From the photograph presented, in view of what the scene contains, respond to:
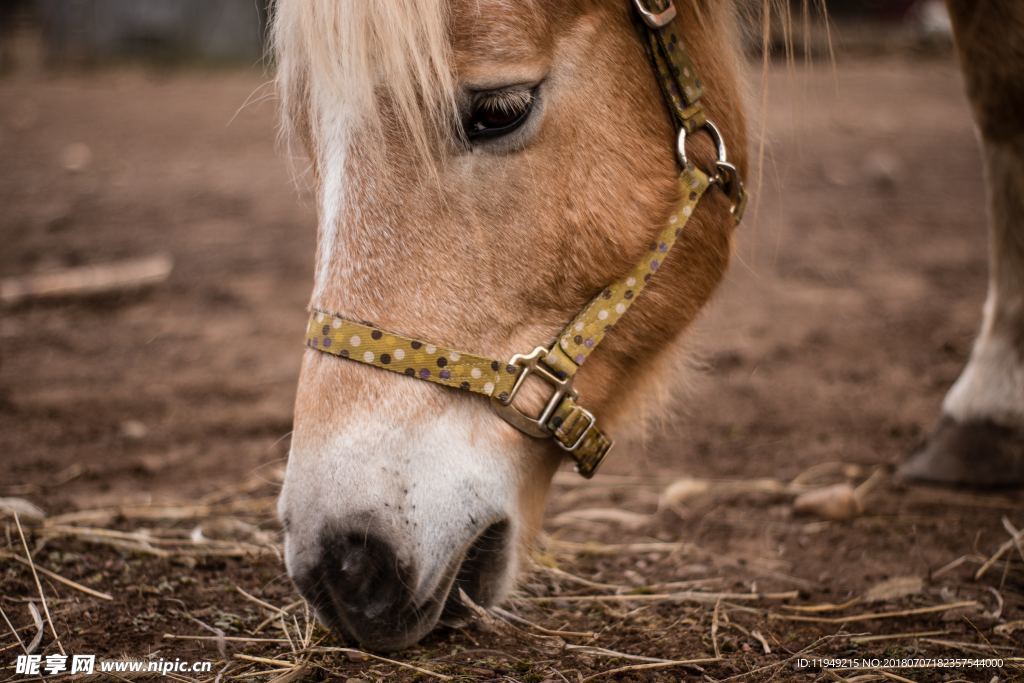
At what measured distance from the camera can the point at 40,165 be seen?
311 inches

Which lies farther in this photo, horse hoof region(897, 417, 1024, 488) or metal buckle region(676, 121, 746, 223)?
horse hoof region(897, 417, 1024, 488)

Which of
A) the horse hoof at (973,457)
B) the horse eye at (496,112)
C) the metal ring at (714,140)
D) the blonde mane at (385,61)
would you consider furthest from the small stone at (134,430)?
the horse hoof at (973,457)

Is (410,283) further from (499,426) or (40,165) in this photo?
(40,165)

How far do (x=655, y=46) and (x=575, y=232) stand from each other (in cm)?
48

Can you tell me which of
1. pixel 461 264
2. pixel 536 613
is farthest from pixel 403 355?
pixel 536 613

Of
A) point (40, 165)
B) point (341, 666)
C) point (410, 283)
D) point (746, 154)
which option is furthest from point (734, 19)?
point (40, 165)

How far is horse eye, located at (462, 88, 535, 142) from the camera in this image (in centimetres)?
177

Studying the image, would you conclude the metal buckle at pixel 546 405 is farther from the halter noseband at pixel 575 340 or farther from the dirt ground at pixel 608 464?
the dirt ground at pixel 608 464

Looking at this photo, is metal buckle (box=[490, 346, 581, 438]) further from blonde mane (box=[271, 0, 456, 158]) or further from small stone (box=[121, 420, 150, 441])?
small stone (box=[121, 420, 150, 441])

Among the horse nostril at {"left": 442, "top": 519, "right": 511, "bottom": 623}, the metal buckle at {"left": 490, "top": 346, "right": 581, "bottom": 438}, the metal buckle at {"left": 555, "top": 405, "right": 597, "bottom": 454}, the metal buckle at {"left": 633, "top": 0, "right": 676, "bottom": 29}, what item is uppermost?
the metal buckle at {"left": 633, "top": 0, "right": 676, "bottom": 29}

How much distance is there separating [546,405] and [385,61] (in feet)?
2.48

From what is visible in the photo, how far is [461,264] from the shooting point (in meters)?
1.79

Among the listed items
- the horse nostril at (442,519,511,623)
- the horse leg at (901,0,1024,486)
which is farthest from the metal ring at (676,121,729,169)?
the horse leg at (901,0,1024,486)

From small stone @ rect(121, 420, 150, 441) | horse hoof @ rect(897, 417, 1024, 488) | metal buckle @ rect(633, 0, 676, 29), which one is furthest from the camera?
small stone @ rect(121, 420, 150, 441)
